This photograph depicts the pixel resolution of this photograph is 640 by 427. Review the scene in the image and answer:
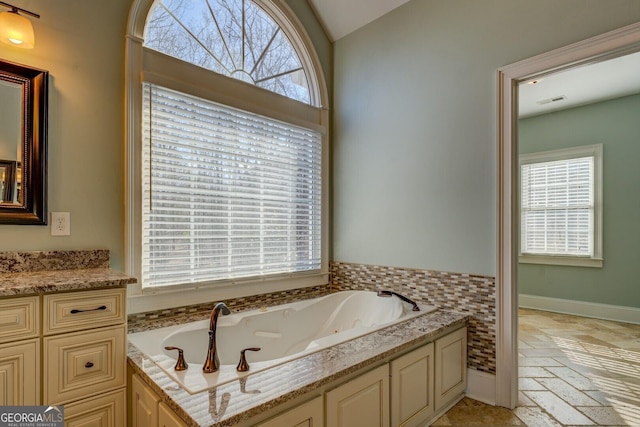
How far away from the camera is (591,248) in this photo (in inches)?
172

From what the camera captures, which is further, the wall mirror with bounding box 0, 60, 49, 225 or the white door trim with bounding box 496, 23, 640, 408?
the white door trim with bounding box 496, 23, 640, 408

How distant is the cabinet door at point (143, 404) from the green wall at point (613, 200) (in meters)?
5.19

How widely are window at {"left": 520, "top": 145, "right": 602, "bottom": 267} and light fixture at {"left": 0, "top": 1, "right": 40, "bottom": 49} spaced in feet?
18.5

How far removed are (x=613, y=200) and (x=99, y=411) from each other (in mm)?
5568

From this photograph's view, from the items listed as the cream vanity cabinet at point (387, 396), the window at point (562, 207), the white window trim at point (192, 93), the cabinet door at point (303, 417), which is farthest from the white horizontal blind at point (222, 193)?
the window at point (562, 207)

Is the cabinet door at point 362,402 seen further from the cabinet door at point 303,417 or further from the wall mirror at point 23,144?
the wall mirror at point 23,144

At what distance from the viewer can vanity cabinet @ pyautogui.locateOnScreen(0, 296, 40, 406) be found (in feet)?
4.16

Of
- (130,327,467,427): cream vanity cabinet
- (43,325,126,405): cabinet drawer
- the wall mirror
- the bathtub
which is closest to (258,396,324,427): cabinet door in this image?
(130,327,467,427): cream vanity cabinet

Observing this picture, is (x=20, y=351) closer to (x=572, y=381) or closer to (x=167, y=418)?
(x=167, y=418)

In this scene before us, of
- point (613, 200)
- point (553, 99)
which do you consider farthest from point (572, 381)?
point (553, 99)

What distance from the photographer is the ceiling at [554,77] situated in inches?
120

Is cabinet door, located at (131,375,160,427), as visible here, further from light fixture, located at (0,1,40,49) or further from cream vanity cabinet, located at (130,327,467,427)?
light fixture, located at (0,1,40,49)

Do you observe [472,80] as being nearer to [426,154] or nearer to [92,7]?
[426,154]

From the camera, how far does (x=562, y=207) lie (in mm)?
4637
